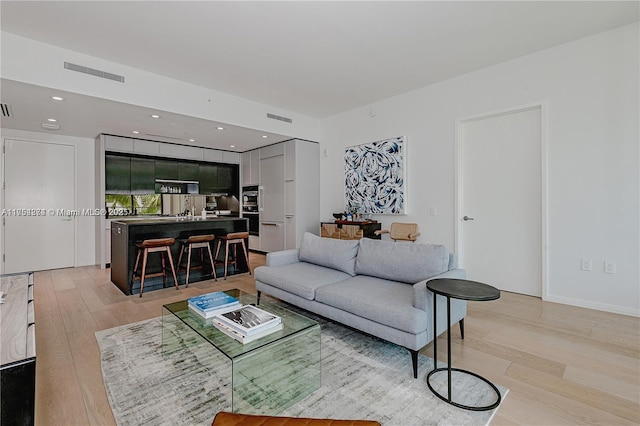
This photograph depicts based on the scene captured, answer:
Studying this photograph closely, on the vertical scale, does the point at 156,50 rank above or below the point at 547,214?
above

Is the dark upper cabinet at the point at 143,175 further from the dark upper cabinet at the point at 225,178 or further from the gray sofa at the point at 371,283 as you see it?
the gray sofa at the point at 371,283

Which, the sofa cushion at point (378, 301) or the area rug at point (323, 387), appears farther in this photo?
the sofa cushion at point (378, 301)

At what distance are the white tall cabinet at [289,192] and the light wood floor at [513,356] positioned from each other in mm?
2760

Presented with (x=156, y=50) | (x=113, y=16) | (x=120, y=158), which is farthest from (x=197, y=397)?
(x=120, y=158)

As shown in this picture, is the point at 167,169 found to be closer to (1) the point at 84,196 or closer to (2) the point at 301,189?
(1) the point at 84,196

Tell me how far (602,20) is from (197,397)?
4.74m

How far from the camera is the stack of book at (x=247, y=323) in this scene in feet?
5.97

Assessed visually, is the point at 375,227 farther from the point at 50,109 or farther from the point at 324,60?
the point at 50,109

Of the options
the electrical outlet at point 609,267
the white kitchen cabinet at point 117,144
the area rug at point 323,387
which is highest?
the white kitchen cabinet at point 117,144

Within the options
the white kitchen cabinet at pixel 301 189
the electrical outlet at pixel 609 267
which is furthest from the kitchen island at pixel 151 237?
the electrical outlet at pixel 609 267

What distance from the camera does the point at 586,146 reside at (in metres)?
3.29

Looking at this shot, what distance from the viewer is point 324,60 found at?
3764 millimetres

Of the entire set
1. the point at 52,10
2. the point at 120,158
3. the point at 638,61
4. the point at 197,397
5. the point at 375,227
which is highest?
the point at 52,10

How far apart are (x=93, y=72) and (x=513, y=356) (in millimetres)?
5123
